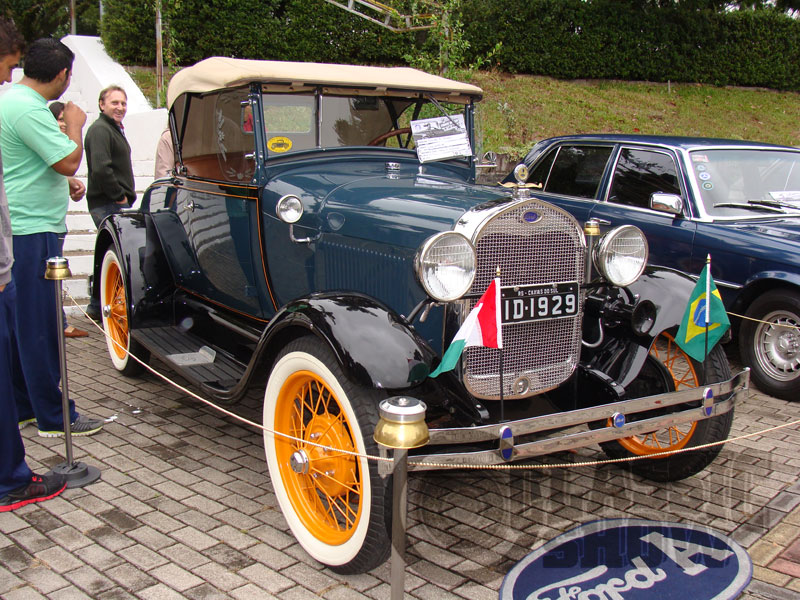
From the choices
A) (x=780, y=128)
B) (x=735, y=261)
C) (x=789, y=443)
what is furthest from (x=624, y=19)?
(x=789, y=443)

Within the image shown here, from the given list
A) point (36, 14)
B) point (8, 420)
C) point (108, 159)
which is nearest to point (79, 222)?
point (108, 159)

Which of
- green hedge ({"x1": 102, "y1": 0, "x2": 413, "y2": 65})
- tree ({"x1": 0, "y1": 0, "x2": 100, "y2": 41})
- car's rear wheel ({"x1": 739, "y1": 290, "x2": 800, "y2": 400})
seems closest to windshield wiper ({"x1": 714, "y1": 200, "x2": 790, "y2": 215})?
car's rear wheel ({"x1": 739, "y1": 290, "x2": 800, "y2": 400})

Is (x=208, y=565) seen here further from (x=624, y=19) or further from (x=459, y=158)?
(x=624, y=19)

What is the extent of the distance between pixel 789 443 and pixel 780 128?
15662 millimetres

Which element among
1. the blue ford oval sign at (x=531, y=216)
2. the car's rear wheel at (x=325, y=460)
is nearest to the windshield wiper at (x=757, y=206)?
the blue ford oval sign at (x=531, y=216)

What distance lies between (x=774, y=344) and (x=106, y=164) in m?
5.15

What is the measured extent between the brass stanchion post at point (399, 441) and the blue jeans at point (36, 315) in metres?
2.20

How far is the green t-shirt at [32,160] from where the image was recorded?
3258mm

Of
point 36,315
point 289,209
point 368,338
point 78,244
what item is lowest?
point 78,244

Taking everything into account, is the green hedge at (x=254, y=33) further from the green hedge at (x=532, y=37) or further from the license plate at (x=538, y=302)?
the license plate at (x=538, y=302)

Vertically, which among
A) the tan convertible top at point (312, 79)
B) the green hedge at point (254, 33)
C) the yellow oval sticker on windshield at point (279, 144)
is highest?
the green hedge at point (254, 33)

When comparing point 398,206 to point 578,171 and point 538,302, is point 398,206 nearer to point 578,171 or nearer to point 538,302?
point 538,302

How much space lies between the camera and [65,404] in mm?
3207

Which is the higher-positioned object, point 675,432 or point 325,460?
point 325,460
